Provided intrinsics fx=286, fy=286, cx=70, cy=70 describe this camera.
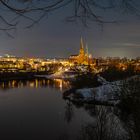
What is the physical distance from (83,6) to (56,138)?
8627 millimetres

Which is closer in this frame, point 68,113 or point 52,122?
point 52,122

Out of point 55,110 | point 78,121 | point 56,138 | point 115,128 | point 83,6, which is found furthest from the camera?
point 55,110

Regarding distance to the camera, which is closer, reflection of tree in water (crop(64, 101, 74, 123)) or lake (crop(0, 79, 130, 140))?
lake (crop(0, 79, 130, 140))

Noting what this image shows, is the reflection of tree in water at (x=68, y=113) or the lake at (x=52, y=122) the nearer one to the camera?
the lake at (x=52, y=122)

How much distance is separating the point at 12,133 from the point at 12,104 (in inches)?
239

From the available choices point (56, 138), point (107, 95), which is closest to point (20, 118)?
point (56, 138)

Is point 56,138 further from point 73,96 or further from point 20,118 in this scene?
point 73,96

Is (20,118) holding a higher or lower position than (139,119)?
lower

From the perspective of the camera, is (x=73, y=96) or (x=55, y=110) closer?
(x=55, y=110)

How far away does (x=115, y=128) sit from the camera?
8391 mm

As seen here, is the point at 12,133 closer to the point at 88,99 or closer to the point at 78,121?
the point at 78,121

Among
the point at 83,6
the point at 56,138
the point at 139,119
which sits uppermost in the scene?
the point at 83,6

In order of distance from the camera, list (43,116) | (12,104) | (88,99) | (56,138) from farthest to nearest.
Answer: (88,99), (12,104), (43,116), (56,138)

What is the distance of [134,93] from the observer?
563 cm
